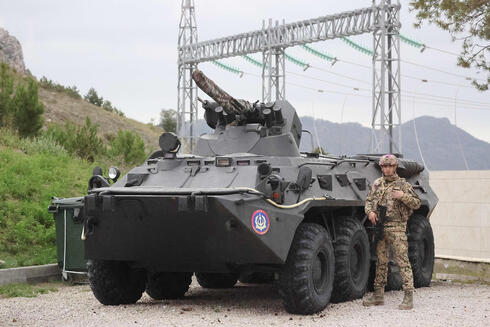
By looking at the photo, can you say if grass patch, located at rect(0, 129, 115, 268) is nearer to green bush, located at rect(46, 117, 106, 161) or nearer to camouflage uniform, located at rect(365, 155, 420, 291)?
green bush, located at rect(46, 117, 106, 161)

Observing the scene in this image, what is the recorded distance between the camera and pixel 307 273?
27.8ft

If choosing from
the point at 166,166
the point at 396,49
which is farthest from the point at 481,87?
the point at 396,49

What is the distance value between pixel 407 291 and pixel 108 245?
11.0 feet

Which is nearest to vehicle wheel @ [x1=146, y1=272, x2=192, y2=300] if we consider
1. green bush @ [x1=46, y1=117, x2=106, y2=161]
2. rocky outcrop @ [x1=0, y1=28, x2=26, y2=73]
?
green bush @ [x1=46, y1=117, x2=106, y2=161]

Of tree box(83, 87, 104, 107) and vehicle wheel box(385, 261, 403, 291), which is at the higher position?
tree box(83, 87, 104, 107)

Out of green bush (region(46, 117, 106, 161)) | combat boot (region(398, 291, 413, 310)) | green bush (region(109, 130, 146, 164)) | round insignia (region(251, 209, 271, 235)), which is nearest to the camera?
round insignia (region(251, 209, 271, 235))

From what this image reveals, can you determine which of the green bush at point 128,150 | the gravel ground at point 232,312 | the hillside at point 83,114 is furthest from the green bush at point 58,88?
the gravel ground at point 232,312

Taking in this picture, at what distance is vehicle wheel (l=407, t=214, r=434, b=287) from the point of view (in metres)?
11.5

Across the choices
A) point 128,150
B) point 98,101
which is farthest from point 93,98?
point 128,150

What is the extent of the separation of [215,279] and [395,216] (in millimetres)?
3499

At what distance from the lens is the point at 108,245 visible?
887 cm

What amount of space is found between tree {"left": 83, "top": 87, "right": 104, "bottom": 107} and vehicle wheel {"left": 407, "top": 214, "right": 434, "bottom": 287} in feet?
152

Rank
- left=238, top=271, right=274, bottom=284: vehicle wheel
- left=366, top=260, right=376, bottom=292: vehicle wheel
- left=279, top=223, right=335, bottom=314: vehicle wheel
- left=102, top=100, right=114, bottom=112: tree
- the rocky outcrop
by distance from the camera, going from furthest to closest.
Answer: left=102, top=100, right=114, bottom=112: tree
the rocky outcrop
left=238, top=271, right=274, bottom=284: vehicle wheel
left=366, top=260, right=376, bottom=292: vehicle wheel
left=279, top=223, right=335, bottom=314: vehicle wheel

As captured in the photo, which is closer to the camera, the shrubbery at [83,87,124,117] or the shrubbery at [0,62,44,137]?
the shrubbery at [0,62,44,137]
